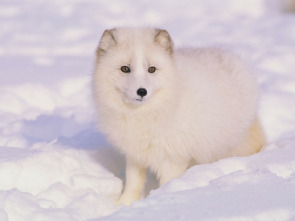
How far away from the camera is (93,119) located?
451 centimetres

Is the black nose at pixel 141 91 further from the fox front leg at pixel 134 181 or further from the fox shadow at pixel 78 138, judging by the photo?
the fox shadow at pixel 78 138

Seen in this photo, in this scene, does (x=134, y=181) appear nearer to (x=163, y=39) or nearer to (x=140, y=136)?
(x=140, y=136)

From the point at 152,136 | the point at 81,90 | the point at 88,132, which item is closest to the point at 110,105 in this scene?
the point at 152,136

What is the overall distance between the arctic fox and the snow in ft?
0.69

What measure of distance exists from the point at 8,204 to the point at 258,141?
2.00 m

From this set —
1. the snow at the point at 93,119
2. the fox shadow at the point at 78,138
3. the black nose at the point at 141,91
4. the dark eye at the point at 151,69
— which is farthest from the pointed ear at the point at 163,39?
the fox shadow at the point at 78,138

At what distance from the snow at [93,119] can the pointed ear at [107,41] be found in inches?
17.1

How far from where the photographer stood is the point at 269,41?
6969 millimetres

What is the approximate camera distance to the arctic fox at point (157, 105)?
9.70ft

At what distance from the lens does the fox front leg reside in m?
3.26

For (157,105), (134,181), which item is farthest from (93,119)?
(157,105)

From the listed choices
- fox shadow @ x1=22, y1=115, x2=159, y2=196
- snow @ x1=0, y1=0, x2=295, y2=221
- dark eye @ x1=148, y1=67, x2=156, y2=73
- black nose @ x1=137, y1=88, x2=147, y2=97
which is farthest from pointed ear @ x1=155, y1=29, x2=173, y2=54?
fox shadow @ x1=22, y1=115, x2=159, y2=196

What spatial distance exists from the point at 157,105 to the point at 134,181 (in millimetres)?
594

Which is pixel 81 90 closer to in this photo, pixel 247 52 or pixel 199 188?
pixel 247 52
